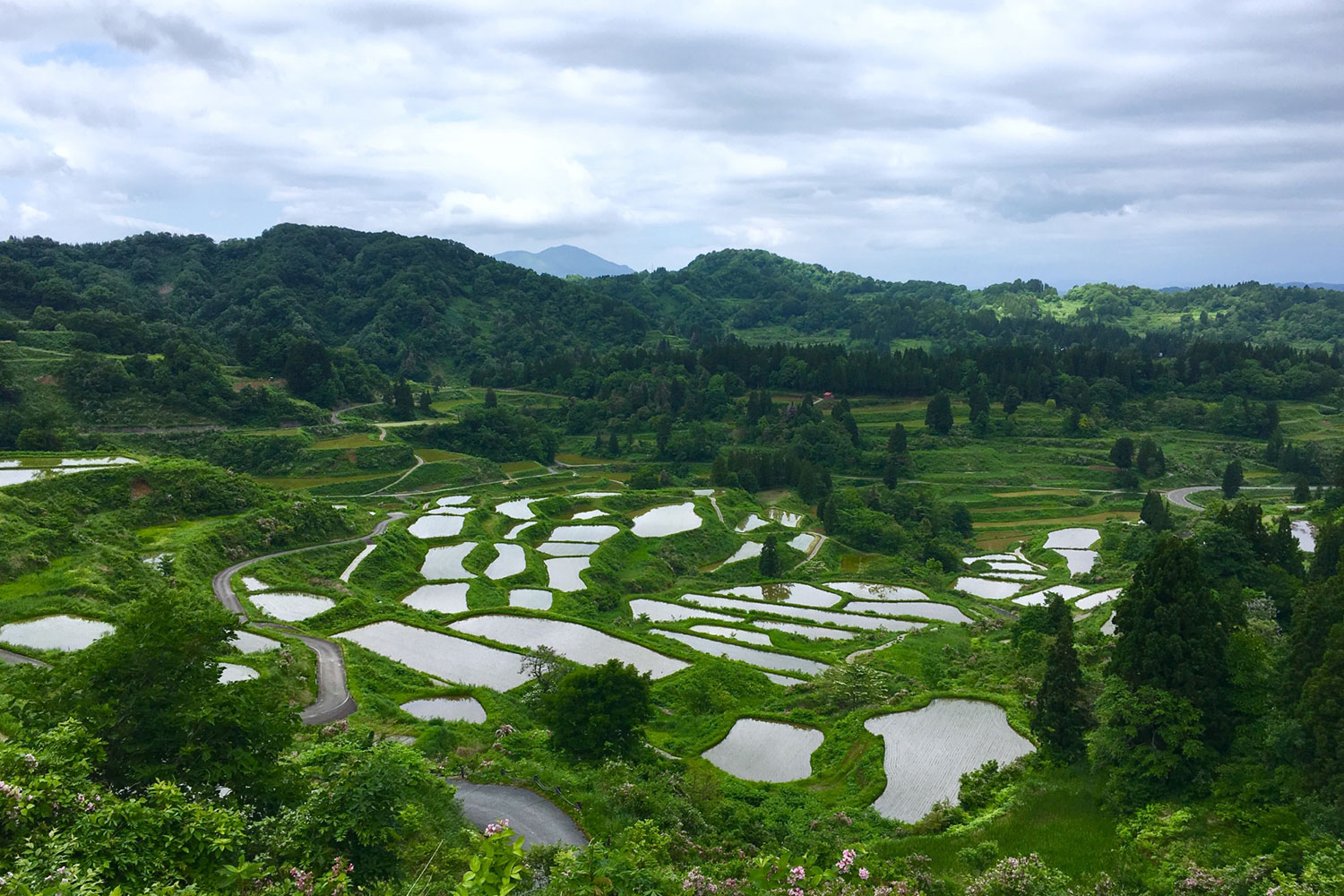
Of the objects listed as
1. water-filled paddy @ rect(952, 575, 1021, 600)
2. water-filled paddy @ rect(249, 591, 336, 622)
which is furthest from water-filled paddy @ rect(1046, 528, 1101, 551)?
water-filled paddy @ rect(249, 591, 336, 622)

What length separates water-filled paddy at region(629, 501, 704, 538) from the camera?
54.2 metres

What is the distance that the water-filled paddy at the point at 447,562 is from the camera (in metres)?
43.2

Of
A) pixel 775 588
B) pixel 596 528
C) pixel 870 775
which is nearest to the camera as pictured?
→ pixel 870 775

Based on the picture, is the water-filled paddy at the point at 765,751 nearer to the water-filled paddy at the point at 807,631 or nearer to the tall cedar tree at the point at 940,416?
the water-filled paddy at the point at 807,631

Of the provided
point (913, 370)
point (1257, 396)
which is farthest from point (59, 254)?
point (1257, 396)

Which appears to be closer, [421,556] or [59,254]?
[421,556]

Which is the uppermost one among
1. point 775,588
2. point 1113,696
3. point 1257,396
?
point 1257,396

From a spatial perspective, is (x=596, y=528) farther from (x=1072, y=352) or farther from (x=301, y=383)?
(x=1072, y=352)

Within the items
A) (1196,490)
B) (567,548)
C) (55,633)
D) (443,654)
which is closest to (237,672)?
(55,633)

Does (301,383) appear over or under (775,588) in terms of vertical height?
over

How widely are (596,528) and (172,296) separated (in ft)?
418

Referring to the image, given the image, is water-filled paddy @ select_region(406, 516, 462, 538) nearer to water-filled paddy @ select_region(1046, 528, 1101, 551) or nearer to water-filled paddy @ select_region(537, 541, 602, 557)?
water-filled paddy @ select_region(537, 541, 602, 557)

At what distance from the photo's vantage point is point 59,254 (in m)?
135

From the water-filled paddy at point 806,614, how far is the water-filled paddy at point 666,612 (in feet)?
2.68
